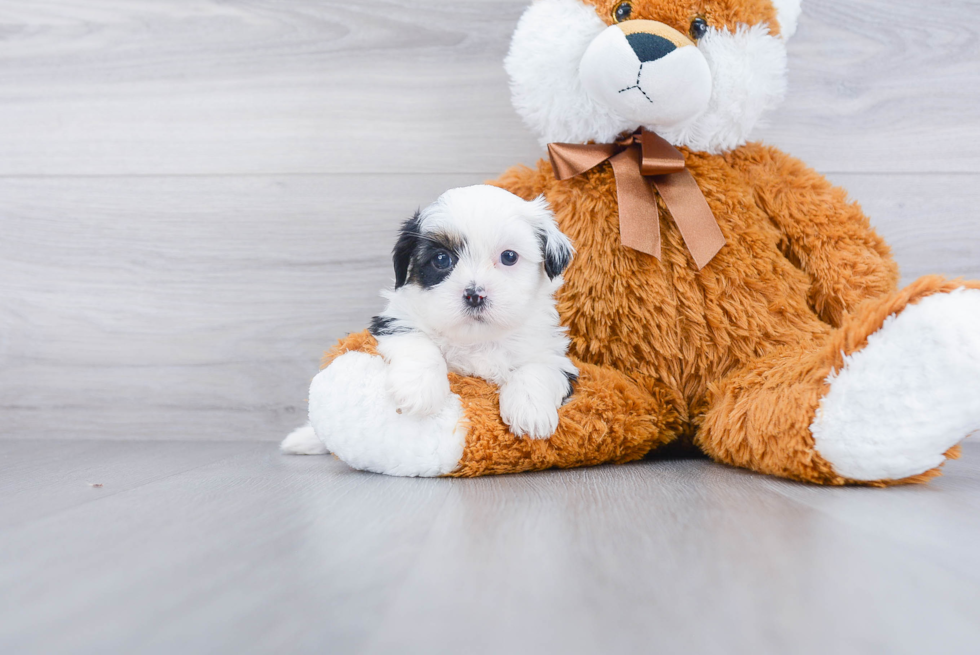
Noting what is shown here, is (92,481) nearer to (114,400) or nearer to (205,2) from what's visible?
(114,400)

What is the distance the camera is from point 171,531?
0.74m

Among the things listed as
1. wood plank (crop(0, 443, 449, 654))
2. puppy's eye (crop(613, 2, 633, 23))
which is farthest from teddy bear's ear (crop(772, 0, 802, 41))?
wood plank (crop(0, 443, 449, 654))

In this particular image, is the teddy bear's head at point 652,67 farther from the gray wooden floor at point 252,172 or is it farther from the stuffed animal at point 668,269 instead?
the gray wooden floor at point 252,172

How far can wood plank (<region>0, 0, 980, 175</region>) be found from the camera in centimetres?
145

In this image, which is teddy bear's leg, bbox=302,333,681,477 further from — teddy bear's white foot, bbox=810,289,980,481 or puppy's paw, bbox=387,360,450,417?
teddy bear's white foot, bbox=810,289,980,481

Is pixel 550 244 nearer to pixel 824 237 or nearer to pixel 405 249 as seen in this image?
pixel 405 249

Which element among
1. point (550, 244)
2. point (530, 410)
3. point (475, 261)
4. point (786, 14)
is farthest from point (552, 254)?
point (786, 14)

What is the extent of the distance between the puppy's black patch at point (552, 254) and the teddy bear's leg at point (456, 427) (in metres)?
0.18

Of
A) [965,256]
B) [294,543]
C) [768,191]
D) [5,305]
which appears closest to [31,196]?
[5,305]

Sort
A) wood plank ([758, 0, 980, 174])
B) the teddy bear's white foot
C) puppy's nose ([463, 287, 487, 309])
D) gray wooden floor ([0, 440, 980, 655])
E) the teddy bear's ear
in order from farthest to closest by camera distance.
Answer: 1. wood plank ([758, 0, 980, 174])
2. the teddy bear's ear
3. puppy's nose ([463, 287, 487, 309])
4. the teddy bear's white foot
5. gray wooden floor ([0, 440, 980, 655])

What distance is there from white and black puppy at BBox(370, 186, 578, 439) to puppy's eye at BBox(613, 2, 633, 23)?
340 mm

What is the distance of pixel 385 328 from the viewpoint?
1078 mm

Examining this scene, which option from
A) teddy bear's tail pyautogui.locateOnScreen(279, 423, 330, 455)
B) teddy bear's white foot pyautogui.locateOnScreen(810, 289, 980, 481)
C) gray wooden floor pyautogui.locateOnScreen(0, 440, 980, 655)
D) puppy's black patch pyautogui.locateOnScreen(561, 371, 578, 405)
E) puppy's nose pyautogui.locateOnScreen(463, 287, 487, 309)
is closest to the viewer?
gray wooden floor pyautogui.locateOnScreen(0, 440, 980, 655)

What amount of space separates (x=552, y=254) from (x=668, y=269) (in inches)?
8.7
